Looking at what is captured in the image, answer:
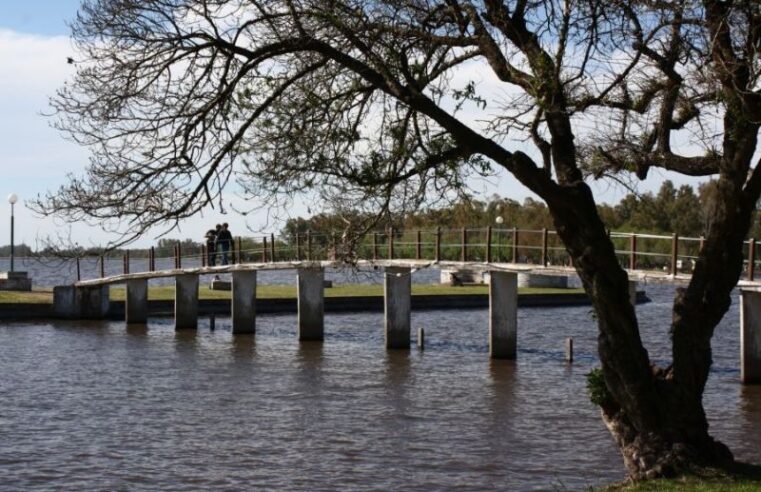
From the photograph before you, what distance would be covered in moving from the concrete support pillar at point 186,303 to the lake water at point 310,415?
474 centimetres

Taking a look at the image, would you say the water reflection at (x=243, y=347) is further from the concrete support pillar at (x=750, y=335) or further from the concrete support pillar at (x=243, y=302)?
the concrete support pillar at (x=750, y=335)

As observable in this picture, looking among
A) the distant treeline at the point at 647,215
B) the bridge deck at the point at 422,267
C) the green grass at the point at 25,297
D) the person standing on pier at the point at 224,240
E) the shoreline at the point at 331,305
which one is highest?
the distant treeline at the point at 647,215

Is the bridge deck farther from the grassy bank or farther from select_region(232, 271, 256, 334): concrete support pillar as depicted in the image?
the grassy bank

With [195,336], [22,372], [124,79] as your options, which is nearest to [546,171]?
[124,79]

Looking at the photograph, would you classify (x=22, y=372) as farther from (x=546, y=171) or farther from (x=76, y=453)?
(x=546, y=171)

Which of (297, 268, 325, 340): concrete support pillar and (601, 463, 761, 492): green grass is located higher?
(297, 268, 325, 340): concrete support pillar

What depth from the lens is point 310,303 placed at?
153 ft

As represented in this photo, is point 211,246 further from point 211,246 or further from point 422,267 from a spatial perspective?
point 422,267

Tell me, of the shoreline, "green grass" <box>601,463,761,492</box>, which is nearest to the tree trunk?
"green grass" <box>601,463,761,492</box>

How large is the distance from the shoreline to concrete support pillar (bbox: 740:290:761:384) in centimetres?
3027

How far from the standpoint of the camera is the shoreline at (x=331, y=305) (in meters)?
56.3

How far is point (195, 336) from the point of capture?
164ft

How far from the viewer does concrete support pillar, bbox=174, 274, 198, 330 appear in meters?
53.2

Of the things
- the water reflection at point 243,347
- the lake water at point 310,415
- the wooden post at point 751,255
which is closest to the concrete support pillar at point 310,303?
the lake water at point 310,415
